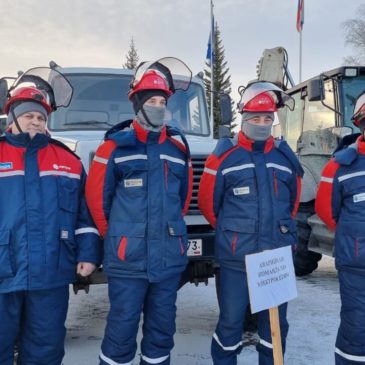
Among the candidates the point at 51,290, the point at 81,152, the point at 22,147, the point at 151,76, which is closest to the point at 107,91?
the point at 81,152

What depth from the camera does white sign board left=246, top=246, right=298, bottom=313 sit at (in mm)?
3010

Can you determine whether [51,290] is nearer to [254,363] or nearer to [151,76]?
[151,76]

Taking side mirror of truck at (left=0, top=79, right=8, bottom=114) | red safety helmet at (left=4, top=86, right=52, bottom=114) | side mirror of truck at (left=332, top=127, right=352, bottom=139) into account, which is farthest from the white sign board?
side mirror of truck at (left=332, top=127, right=352, bottom=139)

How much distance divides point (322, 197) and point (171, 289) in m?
1.21

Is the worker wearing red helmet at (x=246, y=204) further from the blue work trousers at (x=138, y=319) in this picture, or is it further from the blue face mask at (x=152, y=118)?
the blue face mask at (x=152, y=118)

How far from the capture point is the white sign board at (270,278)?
301 centimetres

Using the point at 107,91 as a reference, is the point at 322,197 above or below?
below

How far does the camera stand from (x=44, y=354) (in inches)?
119

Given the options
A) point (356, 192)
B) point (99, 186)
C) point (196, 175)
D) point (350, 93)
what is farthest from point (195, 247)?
point (350, 93)

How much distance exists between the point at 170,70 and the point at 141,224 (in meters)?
1.46

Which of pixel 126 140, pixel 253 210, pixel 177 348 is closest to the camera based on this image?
pixel 126 140

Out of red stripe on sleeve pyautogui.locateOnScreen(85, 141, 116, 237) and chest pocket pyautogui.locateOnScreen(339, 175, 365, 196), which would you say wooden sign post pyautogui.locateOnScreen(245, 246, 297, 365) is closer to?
chest pocket pyautogui.locateOnScreen(339, 175, 365, 196)

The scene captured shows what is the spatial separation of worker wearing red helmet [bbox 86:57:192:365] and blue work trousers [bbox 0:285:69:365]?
347 mm

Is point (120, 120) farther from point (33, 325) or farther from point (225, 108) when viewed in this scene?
point (33, 325)
